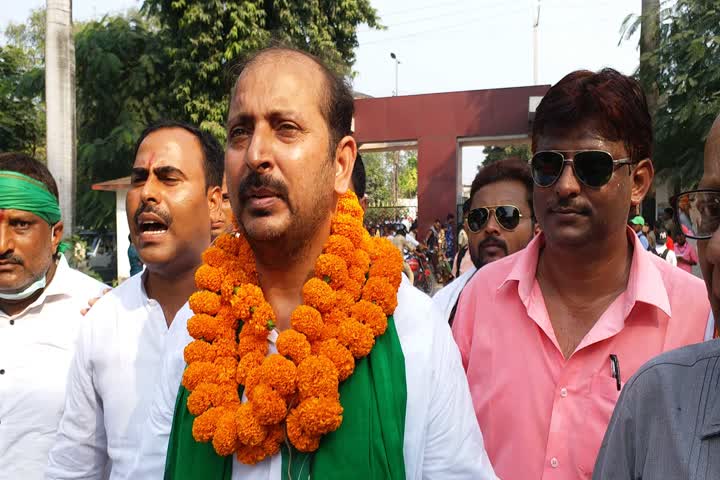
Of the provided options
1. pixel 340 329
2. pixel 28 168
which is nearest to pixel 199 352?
pixel 340 329

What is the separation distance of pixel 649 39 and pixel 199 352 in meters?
14.1

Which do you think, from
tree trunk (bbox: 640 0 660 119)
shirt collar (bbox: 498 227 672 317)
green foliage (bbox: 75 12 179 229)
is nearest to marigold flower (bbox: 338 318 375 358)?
shirt collar (bbox: 498 227 672 317)

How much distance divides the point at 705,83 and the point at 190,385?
13.3 metres

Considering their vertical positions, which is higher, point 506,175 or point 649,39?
point 649,39

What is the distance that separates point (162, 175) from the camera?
289 cm

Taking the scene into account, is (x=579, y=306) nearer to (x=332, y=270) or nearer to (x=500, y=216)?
(x=332, y=270)

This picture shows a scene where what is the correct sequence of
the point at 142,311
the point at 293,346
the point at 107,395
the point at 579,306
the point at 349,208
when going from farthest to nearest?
the point at 142,311
the point at 107,395
the point at 579,306
the point at 349,208
the point at 293,346

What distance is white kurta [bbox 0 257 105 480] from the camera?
2840 mm

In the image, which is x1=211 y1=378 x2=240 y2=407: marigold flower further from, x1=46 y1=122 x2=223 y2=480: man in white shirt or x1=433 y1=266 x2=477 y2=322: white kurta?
x1=433 y1=266 x2=477 y2=322: white kurta

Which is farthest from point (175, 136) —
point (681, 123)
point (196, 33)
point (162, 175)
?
point (196, 33)

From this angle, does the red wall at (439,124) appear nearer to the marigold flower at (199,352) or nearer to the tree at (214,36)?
the tree at (214,36)

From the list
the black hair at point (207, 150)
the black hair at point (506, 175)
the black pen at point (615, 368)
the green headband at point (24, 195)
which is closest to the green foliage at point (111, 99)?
the green headband at point (24, 195)

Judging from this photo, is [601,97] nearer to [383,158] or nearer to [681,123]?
[681,123]

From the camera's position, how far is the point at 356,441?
5.77 ft
